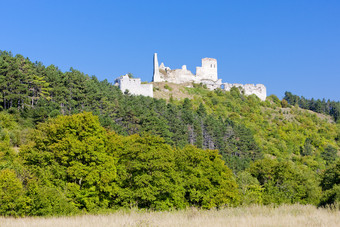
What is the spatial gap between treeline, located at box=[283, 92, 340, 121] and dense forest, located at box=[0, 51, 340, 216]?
63.8m

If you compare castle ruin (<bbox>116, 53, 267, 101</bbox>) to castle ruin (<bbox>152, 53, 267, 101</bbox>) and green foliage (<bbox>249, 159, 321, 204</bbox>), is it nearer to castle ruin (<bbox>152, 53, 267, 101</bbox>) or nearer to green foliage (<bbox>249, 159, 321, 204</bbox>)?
castle ruin (<bbox>152, 53, 267, 101</bbox>)

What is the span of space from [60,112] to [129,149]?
23.8 m

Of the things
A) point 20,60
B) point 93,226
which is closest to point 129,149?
point 93,226

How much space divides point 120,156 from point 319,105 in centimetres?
14124

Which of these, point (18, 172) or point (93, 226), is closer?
point (93, 226)

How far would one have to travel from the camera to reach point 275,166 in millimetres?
50938

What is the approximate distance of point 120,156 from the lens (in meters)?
34.7

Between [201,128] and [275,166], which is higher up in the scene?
[201,128]

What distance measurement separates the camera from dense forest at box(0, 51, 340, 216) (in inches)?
1136

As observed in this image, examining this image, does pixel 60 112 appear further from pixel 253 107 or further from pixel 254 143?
pixel 253 107

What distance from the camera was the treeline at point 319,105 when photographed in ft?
512

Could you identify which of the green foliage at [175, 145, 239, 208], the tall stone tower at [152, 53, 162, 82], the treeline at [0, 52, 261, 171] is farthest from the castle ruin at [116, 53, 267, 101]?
the green foliage at [175, 145, 239, 208]

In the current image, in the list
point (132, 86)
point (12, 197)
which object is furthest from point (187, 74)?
point (12, 197)

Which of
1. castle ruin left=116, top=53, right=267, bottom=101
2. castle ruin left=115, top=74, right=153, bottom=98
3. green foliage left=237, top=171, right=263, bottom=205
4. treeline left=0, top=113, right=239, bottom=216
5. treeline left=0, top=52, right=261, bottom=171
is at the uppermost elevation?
castle ruin left=116, top=53, right=267, bottom=101
